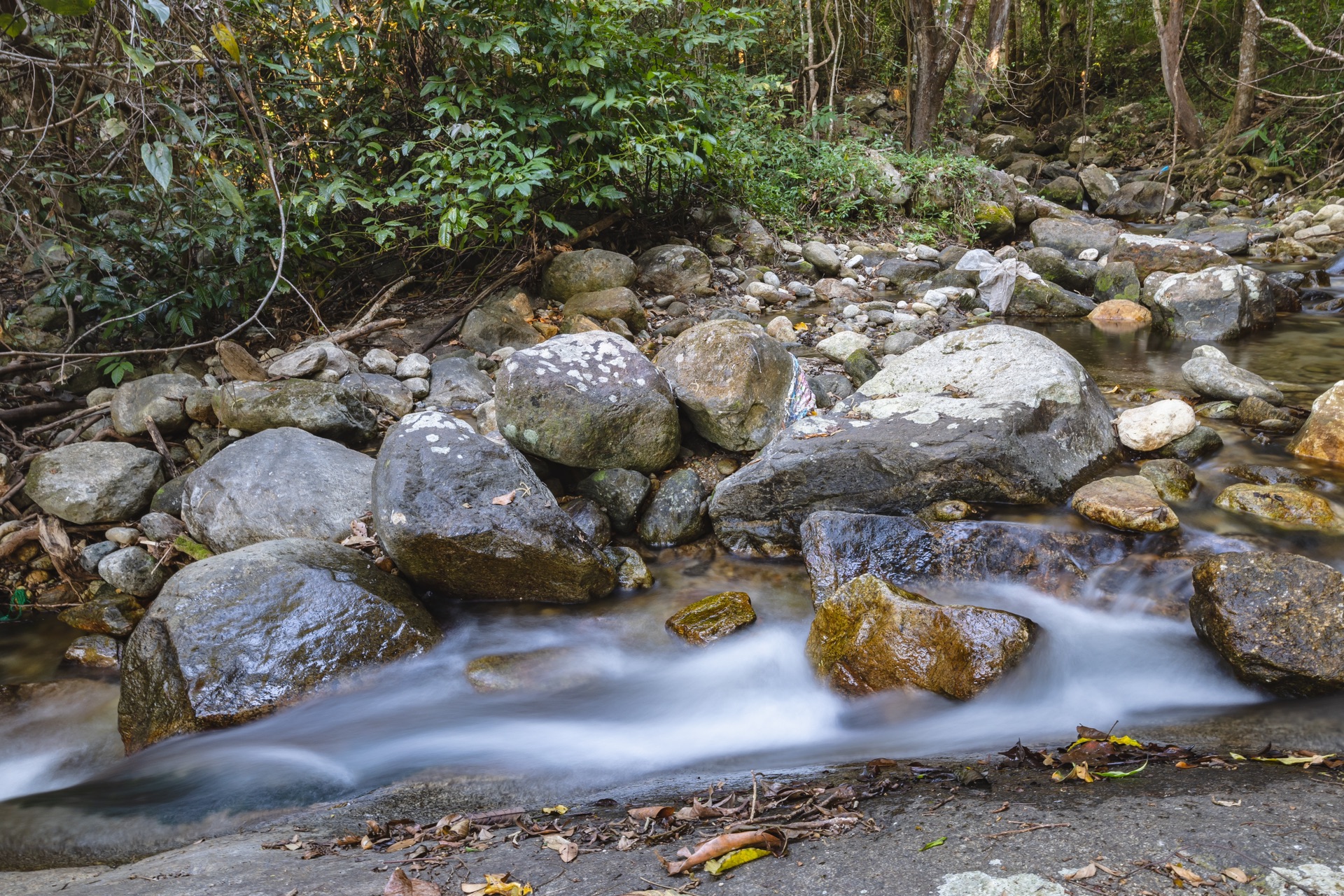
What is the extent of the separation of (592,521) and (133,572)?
2.57 meters

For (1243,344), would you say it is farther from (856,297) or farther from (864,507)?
(864,507)

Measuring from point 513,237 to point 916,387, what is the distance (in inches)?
152

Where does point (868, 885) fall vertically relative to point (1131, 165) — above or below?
below

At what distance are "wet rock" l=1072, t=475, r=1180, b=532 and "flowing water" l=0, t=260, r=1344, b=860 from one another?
0.11 m

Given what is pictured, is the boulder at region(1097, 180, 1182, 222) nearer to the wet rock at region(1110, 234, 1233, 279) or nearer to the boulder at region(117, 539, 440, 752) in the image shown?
the wet rock at region(1110, 234, 1233, 279)

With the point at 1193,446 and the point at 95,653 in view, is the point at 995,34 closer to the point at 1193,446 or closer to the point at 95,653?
the point at 1193,446

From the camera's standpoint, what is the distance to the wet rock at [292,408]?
480 cm

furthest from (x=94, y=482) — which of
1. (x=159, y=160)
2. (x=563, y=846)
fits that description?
(x=563, y=846)

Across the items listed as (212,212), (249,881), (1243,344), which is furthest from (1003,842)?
(1243,344)

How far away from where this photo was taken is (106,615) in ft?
13.1

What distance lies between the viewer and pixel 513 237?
6.65 meters

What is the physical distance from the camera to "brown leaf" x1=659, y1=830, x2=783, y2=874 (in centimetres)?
166

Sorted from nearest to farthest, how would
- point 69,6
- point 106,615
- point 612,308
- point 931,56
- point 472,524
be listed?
point 69,6
point 472,524
point 106,615
point 612,308
point 931,56

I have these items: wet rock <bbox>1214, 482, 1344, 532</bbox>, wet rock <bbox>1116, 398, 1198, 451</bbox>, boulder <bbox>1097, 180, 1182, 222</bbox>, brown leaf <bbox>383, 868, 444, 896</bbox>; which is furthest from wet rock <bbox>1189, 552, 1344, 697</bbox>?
boulder <bbox>1097, 180, 1182, 222</bbox>
